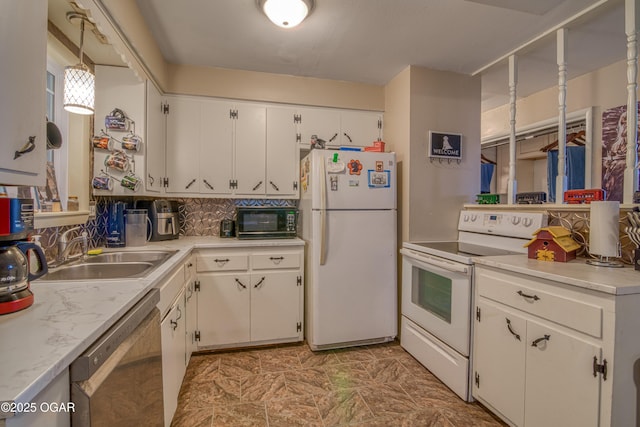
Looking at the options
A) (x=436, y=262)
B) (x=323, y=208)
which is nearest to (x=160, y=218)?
(x=323, y=208)

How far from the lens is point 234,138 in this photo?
2.71 m

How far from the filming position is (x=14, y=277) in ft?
2.97

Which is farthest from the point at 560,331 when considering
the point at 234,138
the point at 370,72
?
the point at 234,138

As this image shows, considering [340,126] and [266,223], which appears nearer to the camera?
[266,223]

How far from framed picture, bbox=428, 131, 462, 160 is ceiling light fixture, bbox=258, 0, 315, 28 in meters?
1.41

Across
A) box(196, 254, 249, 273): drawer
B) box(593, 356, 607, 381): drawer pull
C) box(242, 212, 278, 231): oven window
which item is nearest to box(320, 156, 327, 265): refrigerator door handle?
box(242, 212, 278, 231): oven window

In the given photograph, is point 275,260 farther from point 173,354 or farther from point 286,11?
point 286,11

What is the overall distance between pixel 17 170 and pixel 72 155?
142 cm

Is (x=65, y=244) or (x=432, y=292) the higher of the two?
(x=65, y=244)

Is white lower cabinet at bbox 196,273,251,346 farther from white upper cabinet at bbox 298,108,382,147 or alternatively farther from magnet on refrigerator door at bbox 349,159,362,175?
white upper cabinet at bbox 298,108,382,147

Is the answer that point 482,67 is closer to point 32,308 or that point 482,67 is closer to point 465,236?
point 465,236

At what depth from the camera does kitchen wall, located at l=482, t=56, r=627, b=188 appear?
245cm

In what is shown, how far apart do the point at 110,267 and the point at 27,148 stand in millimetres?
1037

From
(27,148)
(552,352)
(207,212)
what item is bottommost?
(552,352)
